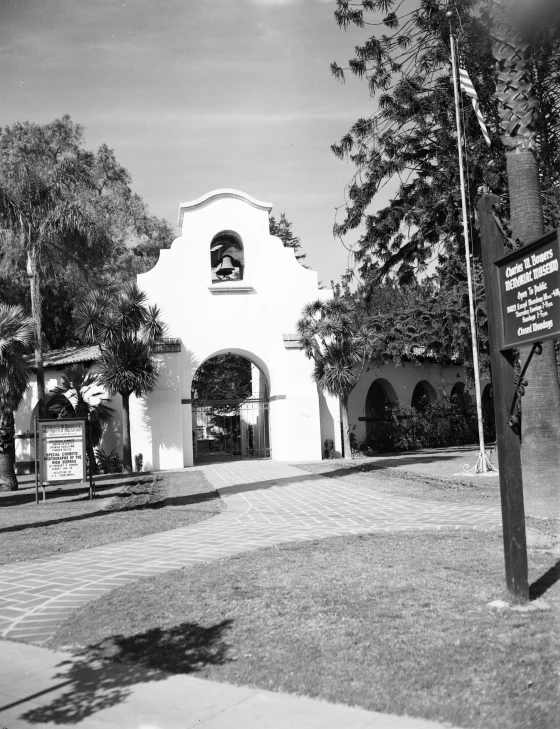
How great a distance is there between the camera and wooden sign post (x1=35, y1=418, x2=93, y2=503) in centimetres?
1562

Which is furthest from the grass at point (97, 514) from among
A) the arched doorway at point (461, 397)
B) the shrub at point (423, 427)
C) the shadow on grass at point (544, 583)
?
the arched doorway at point (461, 397)

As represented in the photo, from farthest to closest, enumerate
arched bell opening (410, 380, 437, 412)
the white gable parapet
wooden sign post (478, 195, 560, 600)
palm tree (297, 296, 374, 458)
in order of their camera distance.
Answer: arched bell opening (410, 380, 437, 412)
the white gable parapet
palm tree (297, 296, 374, 458)
wooden sign post (478, 195, 560, 600)

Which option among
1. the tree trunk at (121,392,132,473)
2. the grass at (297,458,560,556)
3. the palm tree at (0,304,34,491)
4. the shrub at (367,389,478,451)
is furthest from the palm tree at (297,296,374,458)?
the palm tree at (0,304,34,491)

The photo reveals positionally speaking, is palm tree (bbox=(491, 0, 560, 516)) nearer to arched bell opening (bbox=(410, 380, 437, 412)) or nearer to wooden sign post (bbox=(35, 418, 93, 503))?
wooden sign post (bbox=(35, 418, 93, 503))

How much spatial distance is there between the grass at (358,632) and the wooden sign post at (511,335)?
556 millimetres

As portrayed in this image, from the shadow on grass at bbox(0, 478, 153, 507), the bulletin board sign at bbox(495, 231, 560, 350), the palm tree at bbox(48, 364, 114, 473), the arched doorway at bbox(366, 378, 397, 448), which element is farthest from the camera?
the arched doorway at bbox(366, 378, 397, 448)

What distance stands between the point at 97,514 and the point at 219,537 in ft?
13.6

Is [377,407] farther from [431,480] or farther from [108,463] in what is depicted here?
[431,480]

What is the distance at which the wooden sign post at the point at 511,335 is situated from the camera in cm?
507

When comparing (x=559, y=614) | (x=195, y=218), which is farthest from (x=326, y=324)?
(x=559, y=614)

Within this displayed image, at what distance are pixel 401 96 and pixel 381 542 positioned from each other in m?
16.1

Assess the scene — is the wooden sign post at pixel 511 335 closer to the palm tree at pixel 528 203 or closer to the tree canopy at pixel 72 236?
the palm tree at pixel 528 203

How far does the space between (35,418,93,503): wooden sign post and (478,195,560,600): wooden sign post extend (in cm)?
1175

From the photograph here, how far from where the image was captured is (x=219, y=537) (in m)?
9.44
